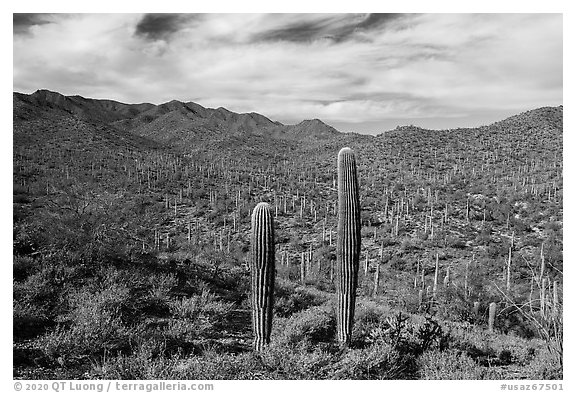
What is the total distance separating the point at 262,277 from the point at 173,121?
251 feet

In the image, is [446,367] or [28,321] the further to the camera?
[28,321]

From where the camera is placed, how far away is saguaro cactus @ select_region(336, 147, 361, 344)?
703 centimetres

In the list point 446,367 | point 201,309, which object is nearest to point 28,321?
point 201,309

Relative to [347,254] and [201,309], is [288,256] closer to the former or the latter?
[201,309]

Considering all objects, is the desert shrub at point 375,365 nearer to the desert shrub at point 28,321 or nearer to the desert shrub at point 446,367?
the desert shrub at point 446,367

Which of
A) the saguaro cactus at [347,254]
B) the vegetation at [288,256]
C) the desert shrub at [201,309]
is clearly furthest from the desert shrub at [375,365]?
the desert shrub at [201,309]

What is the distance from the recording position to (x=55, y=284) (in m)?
7.98

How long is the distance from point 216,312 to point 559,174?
28.7m

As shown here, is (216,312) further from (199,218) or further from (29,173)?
(29,173)

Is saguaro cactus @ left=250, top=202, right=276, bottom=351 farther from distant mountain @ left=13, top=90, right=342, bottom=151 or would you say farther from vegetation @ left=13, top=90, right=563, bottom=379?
distant mountain @ left=13, top=90, right=342, bottom=151

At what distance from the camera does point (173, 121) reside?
259ft

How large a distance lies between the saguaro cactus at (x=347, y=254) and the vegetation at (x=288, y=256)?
44cm

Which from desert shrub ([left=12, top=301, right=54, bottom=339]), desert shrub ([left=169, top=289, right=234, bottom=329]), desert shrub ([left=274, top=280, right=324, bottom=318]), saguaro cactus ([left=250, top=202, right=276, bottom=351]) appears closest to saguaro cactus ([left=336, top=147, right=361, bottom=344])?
saguaro cactus ([left=250, top=202, right=276, bottom=351])

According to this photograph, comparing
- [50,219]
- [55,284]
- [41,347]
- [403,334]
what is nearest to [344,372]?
[403,334]
